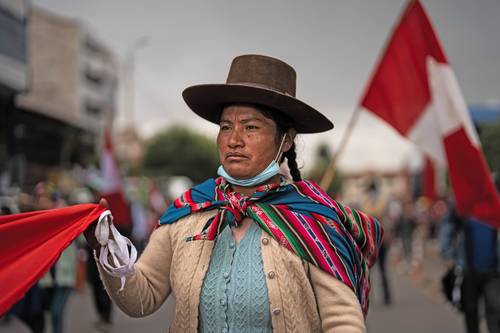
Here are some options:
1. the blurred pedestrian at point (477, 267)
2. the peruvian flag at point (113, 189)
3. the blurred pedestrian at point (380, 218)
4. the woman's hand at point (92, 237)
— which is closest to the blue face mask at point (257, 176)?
the woman's hand at point (92, 237)

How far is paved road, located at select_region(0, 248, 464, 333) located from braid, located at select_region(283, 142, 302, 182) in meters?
6.22

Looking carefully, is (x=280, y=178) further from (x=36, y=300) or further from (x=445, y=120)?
(x=36, y=300)

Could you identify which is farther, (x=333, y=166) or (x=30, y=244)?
(x=333, y=166)

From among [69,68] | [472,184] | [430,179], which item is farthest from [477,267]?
[69,68]

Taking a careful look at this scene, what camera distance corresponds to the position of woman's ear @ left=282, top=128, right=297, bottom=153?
10.8 ft

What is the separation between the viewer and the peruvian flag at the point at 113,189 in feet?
32.5

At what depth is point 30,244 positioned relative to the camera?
3.28 m

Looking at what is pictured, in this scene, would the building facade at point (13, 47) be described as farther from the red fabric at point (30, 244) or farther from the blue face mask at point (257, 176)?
the blue face mask at point (257, 176)

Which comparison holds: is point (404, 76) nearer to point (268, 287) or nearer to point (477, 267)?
point (477, 267)

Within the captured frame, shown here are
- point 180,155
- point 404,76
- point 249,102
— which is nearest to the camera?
point 249,102

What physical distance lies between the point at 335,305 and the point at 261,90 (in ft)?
2.97

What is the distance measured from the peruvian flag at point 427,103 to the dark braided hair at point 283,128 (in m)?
2.78

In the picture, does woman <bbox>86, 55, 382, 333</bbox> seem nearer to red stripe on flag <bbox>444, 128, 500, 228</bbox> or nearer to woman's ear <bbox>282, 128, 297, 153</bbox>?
woman's ear <bbox>282, 128, 297, 153</bbox>

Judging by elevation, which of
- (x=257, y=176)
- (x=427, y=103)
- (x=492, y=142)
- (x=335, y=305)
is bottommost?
(x=335, y=305)
